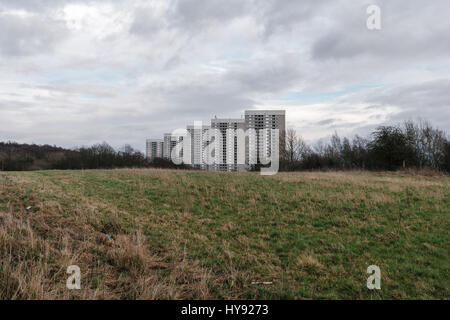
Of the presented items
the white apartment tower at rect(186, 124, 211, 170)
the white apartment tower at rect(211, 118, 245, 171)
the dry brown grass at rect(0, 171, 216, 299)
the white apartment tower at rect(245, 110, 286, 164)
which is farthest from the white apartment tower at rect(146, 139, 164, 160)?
the dry brown grass at rect(0, 171, 216, 299)

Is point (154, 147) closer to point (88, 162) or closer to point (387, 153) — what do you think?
point (88, 162)

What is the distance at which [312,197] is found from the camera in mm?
13406

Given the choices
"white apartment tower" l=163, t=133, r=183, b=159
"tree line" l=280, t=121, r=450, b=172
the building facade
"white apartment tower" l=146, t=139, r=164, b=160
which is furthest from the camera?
"white apartment tower" l=146, t=139, r=164, b=160

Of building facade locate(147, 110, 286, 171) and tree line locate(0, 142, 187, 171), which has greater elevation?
building facade locate(147, 110, 286, 171)

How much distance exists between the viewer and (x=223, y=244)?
7914 mm

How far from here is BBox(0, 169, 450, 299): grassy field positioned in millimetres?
4949

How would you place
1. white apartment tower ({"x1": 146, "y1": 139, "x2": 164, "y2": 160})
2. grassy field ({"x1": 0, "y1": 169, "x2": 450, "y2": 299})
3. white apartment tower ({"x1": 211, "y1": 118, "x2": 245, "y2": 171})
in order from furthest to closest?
1. white apartment tower ({"x1": 146, "y1": 139, "x2": 164, "y2": 160})
2. white apartment tower ({"x1": 211, "y1": 118, "x2": 245, "y2": 171})
3. grassy field ({"x1": 0, "y1": 169, "x2": 450, "y2": 299})

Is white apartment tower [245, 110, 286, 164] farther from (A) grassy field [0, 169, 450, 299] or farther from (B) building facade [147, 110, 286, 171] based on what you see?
(A) grassy field [0, 169, 450, 299]

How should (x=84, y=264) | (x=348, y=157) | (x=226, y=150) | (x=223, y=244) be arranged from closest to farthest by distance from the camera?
(x=84, y=264) → (x=223, y=244) → (x=348, y=157) → (x=226, y=150)

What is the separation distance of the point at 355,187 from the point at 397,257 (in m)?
9.78

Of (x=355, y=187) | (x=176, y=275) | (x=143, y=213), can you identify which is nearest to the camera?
(x=176, y=275)

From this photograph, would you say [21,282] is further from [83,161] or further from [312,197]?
[83,161]

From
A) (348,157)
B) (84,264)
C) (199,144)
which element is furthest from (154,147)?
(84,264)
